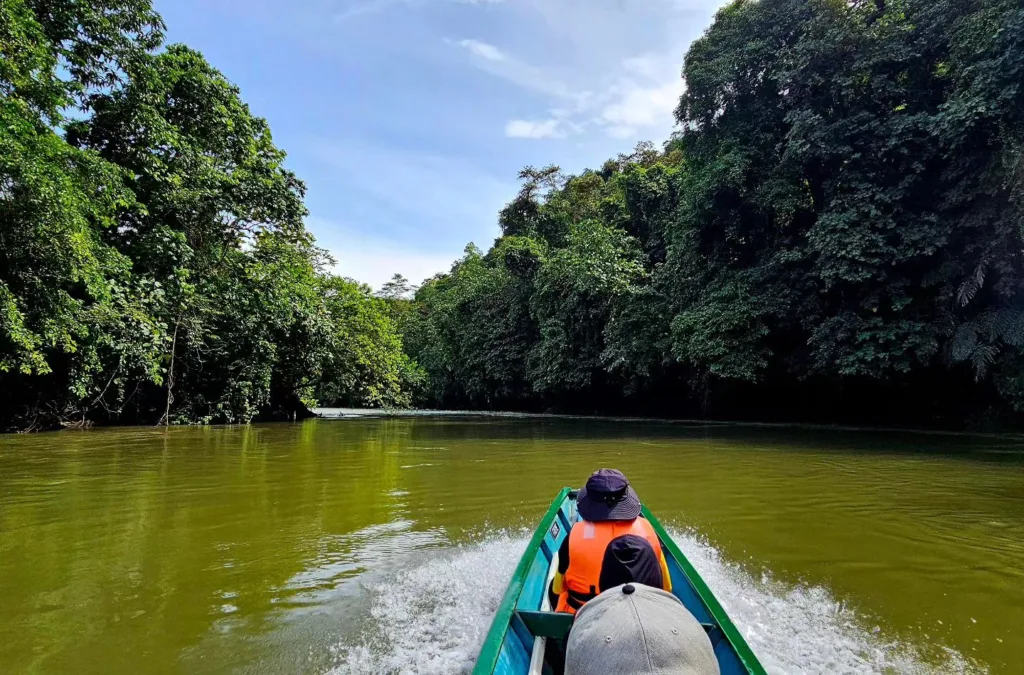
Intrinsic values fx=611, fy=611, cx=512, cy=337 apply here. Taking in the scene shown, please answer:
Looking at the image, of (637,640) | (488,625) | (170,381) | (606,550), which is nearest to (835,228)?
(488,625)

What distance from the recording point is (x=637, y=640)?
162 cm

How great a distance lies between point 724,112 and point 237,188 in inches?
554

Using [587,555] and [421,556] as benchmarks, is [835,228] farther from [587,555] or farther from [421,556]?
[587,555]

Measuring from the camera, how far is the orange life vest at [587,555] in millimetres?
2926

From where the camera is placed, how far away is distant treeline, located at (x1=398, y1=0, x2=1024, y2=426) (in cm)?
1258

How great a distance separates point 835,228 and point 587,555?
13750mm

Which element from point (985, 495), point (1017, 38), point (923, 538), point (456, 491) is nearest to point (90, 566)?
point (456, 491)

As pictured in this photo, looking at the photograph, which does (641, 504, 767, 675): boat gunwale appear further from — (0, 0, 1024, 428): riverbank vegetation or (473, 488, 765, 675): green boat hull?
(0, 0, 1024, 428): riverbank vegetation

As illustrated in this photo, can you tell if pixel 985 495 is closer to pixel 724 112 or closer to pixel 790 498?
pixel 790 498

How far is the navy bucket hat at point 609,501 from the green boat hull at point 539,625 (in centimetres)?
51

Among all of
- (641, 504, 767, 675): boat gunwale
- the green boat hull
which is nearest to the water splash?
the green boat hull

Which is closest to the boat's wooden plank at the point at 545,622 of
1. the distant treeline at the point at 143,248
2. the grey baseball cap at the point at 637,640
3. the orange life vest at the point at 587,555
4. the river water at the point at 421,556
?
the orange life vest at the point at 587,555

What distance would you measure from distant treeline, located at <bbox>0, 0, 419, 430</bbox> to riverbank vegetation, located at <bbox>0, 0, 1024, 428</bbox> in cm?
6

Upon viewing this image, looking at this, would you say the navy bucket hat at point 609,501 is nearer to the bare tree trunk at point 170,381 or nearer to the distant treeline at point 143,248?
the distant treeline at point 143,248
